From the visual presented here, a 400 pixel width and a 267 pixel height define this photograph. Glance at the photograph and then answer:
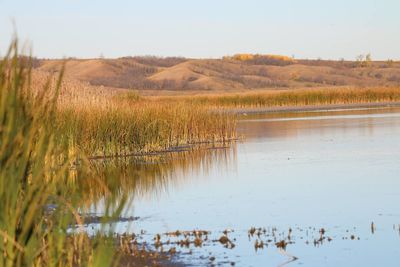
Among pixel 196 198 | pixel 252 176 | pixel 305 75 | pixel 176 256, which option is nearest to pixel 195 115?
pixel 252 176

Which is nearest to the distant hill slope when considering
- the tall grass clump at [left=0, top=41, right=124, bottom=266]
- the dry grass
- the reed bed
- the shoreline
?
the reed bed

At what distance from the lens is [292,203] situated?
12633 mm

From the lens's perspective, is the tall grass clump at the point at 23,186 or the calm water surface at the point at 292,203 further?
the calm water surface at the point at 292,203

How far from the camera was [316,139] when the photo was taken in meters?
24.9

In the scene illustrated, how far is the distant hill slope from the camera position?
334 feet

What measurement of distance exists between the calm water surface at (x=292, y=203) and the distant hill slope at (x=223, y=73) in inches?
3007

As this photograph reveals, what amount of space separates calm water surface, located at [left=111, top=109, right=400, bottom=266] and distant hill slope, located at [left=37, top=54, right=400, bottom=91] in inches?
3007

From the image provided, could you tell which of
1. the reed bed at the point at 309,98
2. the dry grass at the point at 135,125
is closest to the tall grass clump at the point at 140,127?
the dry grass at the point at 135,125

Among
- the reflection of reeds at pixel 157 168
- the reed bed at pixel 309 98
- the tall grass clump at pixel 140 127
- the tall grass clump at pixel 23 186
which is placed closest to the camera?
the tall grass clump at pixel 23 186

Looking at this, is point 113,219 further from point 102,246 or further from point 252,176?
A: point 252,176

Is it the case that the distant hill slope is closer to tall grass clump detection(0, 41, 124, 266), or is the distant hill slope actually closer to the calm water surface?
the calm water surface

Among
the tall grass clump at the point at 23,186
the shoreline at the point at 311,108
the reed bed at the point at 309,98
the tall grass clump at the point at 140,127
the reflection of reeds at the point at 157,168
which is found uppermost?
the tall grass clump at the point at 23,186

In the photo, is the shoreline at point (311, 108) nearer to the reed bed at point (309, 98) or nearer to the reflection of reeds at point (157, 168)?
the reed bed at point (309, 98)

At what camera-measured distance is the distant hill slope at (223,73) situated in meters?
102
